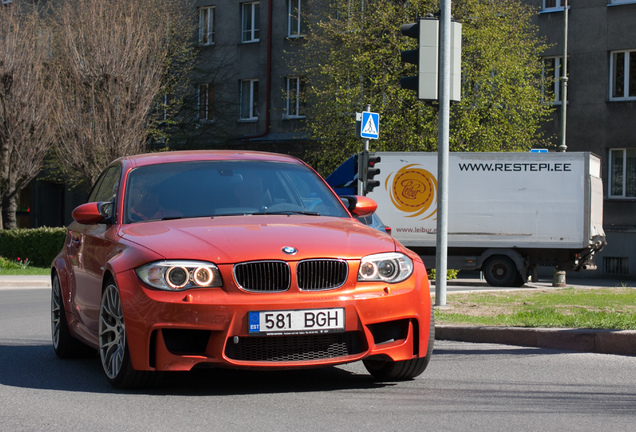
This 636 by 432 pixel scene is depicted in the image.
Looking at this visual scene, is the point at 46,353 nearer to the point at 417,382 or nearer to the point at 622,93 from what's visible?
the point at 417,382

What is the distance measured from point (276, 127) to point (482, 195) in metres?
17.2

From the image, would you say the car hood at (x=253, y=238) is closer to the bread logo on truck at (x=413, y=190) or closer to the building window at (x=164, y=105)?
the bread logo on truck at (x=413, y=190)

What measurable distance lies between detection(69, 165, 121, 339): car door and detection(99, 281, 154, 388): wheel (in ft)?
0.79

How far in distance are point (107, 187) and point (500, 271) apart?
1641cm

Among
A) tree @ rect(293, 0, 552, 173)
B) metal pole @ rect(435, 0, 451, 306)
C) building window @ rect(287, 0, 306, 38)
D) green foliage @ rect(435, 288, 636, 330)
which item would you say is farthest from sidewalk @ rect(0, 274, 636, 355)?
building window @ rect(287, 0, 306, 38)

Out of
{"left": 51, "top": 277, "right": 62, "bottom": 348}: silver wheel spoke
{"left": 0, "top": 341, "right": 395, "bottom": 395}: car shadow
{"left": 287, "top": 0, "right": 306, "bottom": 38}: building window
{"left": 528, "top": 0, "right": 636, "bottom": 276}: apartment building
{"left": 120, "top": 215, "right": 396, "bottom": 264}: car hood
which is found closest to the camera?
{"left": 120, "top": 215, "right": 396, "bottom": 264}: car hood

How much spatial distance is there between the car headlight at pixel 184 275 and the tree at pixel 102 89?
86.1 feet

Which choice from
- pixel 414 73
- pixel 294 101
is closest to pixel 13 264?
pixel 414 73

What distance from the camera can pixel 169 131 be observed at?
1486 inches

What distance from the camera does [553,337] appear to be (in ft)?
27.7

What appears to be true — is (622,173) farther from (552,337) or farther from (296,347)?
(296,347)

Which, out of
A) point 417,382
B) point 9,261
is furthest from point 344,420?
point 9,261

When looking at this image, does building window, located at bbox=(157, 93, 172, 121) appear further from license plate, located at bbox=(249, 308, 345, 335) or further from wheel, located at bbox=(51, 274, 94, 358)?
license plate, located at bbox=(249, 308, 345, 335)

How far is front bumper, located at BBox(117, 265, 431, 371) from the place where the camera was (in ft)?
18.2
